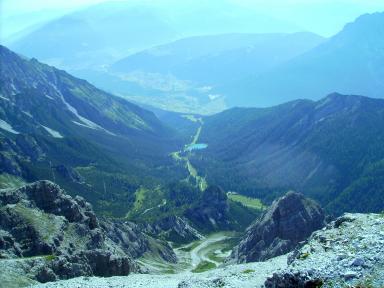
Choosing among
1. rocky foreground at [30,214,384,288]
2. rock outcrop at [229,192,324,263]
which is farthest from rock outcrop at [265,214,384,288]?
rock outcrop at [229,192,324,263]

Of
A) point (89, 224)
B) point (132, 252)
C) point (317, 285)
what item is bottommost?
point (132, 252)

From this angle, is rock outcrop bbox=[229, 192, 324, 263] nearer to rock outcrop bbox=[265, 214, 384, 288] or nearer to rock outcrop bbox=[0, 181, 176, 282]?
rock outcrop bbox=[0, 181, 176, 282]

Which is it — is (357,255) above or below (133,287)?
above

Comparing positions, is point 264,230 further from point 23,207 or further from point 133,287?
point 133,287

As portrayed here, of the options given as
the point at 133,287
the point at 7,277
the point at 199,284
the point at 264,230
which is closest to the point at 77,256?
the point at 7,277

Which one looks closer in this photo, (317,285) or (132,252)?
A: (317,285)
